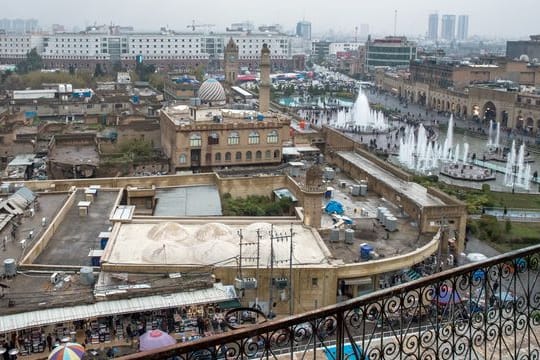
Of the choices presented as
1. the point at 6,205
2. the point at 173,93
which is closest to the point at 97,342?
the point at 6,205

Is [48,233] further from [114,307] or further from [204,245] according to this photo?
[114,307]

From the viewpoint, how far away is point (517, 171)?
25219 mm

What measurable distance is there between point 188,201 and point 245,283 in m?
6.07

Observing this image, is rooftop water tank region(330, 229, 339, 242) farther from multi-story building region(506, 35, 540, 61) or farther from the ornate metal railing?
multi-story building region(506, 35, 540, 61)

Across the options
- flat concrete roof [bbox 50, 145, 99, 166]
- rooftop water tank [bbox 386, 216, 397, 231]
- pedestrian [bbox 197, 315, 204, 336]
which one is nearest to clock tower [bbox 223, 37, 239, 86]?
flat concrete roof [bbox 50, 145, 99, 166]

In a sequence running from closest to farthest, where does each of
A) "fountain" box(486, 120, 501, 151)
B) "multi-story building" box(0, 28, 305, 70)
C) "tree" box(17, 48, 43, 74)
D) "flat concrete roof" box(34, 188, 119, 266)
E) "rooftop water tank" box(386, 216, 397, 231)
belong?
1. "flat concrete roof" box(34, 188, 119, 266)
2. "rooftop water tank" box(386, 216, 397, 231)
3. "fountain" box(486, 120, 501, 151)
4. "tree" box(17, 48, 43, 74)
5. "multi-story building" box(0, 28, 305, 70)

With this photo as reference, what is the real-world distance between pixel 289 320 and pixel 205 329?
23.2 ft

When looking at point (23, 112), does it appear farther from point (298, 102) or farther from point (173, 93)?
point (298, 102)

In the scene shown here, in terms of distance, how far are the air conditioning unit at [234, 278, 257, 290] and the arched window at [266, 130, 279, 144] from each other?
1122cm

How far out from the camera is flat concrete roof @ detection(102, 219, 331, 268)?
1138cm

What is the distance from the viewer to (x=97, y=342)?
9438 mm

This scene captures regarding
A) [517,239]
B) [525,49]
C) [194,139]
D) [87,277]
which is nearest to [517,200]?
[517,239]

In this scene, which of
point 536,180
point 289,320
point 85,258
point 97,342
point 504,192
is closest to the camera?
point 289,320

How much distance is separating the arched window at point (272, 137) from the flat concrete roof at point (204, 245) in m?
8.88
